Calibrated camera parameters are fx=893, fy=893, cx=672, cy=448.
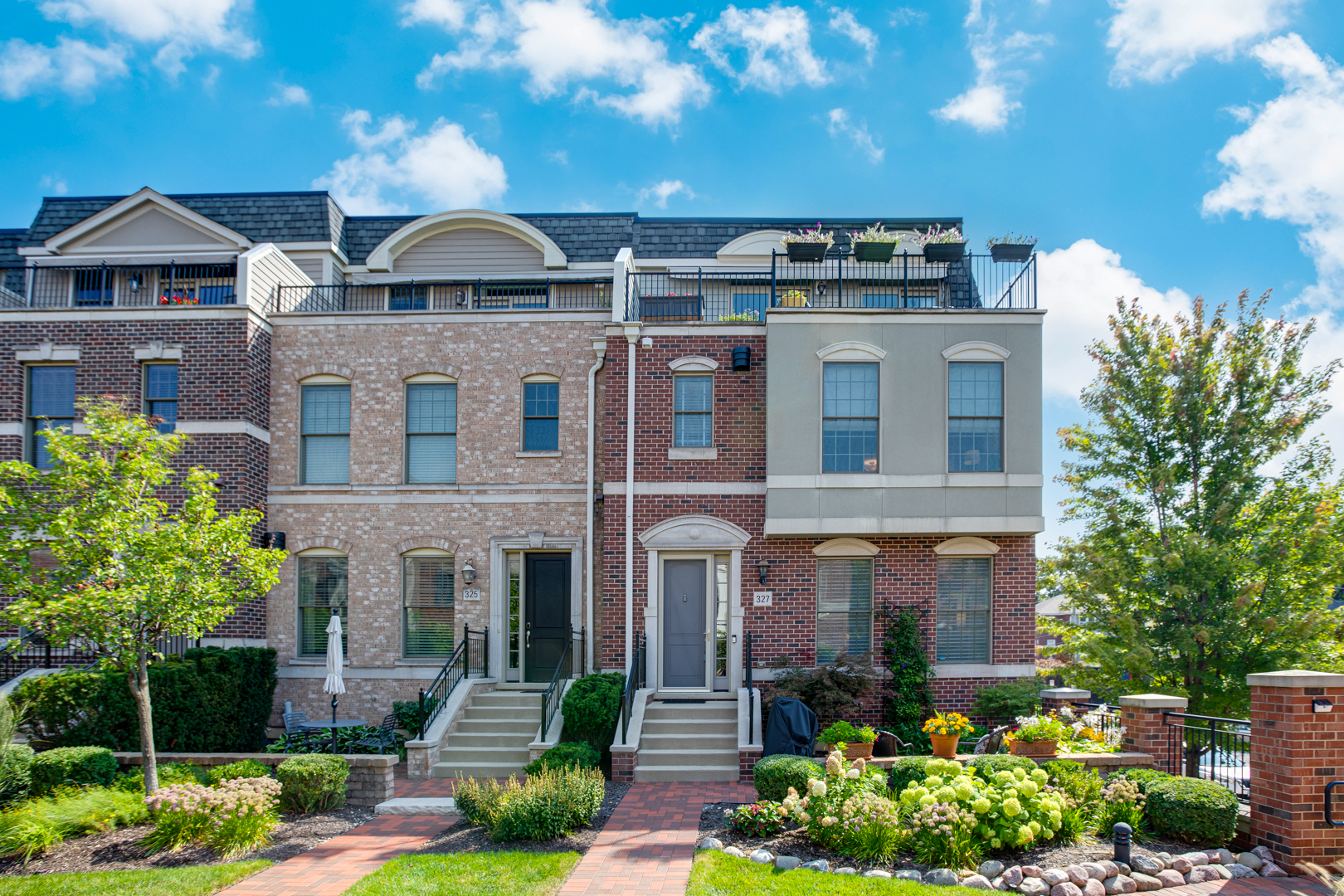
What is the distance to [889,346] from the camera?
1413 cm

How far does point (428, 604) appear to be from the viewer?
1496cm

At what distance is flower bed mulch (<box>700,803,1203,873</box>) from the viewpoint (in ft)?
26.3

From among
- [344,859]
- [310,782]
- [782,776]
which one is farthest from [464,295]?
[782,776]

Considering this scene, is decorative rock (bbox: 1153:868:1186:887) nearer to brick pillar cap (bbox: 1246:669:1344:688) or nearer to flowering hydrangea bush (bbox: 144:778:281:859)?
brick pillar cap (bbox: 1246:669:1344:688)

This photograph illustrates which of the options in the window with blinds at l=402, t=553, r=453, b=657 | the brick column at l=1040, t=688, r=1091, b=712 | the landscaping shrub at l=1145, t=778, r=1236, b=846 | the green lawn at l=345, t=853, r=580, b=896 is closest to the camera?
the green lawn at l=345, t=853, r=580, b=896

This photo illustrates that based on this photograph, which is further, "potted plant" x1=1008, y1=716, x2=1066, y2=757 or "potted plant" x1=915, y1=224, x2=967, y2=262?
"potted plant" x1=915, y1=224, x2=967, y2=262

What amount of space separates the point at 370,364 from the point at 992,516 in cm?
1052

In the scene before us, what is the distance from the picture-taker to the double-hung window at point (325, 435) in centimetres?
1532

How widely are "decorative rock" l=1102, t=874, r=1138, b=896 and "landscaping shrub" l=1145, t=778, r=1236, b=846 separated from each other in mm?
1204

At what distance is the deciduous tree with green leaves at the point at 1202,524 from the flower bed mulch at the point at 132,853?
12.5 m

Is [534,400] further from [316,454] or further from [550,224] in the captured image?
[550,224]

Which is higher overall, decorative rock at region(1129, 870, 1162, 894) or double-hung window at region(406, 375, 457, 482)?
double-hung window at region(406, 375, 457, 482)

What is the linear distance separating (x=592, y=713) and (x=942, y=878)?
574 centimetres

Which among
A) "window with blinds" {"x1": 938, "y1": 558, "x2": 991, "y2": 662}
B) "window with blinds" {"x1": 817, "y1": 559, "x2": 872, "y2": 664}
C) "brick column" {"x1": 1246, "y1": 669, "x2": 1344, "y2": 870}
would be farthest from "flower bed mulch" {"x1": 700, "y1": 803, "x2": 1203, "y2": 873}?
"window with blinds" {"x1": 938, "y1": 558, "x2": 991, "y2": 662}
